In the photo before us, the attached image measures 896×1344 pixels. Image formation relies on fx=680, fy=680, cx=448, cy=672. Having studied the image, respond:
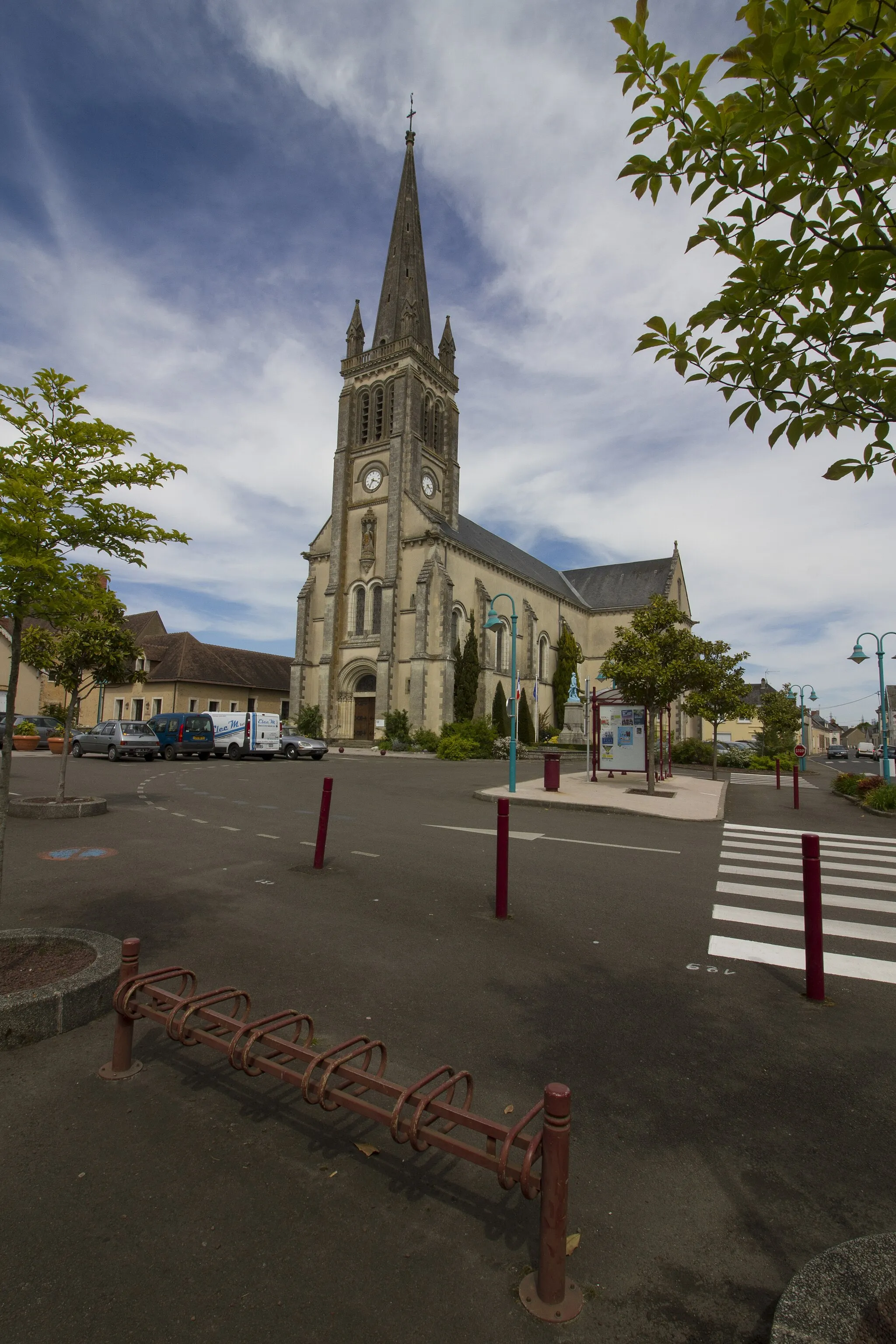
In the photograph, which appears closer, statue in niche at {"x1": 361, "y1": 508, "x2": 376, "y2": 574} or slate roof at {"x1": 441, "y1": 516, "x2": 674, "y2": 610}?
statue in niche at {"x1": 361, "y1": 508, "x2": 376, "y2": 574}

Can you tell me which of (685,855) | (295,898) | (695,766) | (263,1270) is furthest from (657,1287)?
(695,766)

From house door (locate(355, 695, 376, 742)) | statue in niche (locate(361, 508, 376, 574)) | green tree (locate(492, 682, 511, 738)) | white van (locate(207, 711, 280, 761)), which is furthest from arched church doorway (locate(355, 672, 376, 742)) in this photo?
white van (locate(207, 711, 280, 761))

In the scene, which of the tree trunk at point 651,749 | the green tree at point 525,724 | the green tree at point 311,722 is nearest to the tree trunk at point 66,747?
the tree trunk at point 651,749

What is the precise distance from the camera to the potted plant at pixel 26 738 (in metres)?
29.9

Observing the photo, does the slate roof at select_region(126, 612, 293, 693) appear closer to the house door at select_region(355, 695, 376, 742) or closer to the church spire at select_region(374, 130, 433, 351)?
the house door at select_region(355, 695, 376, 742)

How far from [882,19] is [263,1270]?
15.3ft

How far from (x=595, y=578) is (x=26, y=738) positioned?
157 ft

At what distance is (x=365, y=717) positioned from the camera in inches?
1620

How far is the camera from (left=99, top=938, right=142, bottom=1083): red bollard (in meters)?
3.34

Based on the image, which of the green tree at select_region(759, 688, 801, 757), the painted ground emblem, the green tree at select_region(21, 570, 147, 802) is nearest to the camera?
the painted ground emblem

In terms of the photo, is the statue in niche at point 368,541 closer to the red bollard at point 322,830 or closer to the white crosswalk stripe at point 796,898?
the white crosswalk stripe at point 796,898

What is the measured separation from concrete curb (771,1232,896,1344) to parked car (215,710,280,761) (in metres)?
27.3

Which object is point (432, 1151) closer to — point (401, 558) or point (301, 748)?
point (301, 748)

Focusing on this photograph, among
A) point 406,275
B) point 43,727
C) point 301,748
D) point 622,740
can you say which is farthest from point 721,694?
point 406,275
